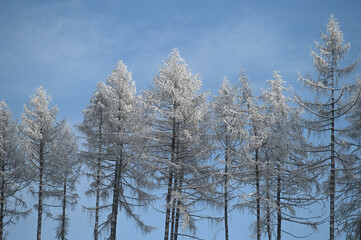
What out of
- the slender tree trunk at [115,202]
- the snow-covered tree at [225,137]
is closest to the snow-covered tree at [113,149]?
the slender tree trunk at [115,202]

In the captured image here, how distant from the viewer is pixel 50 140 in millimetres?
19969

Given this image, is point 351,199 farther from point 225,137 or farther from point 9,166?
point 9,166

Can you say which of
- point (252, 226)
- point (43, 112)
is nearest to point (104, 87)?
point (43, 112)

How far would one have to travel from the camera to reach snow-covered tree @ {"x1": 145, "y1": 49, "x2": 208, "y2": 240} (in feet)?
51.9

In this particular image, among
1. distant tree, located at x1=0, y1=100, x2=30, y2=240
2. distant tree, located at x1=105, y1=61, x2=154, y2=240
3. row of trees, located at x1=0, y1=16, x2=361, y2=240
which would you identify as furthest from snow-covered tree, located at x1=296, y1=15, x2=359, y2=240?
distant tree, located at x1=0, y1=100, x2=30, y2=240

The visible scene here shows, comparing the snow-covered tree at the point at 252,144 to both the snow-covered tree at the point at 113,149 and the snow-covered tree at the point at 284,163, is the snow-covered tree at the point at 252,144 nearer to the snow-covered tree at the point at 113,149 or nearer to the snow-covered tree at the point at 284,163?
the snow-covered tree at the point at 284,163

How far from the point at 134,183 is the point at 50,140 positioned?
561 cm

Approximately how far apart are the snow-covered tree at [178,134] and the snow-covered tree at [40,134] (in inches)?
274

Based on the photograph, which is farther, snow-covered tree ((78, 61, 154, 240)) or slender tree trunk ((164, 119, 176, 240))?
snow-covered tree ((78, 61, 154, 240))

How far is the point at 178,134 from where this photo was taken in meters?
16.4

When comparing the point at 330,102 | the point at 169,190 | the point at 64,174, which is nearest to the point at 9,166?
the point at 64,174

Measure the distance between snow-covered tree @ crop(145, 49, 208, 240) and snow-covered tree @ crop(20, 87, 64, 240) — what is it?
697 cm

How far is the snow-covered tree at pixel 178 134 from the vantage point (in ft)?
51.9

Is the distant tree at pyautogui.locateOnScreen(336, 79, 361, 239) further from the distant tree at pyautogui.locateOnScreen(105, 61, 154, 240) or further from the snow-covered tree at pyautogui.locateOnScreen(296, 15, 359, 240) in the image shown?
the distant tree at pyautogui.locateOnScreen(105, 61, 154, 240)
